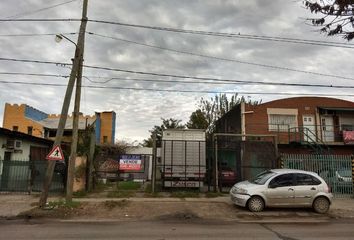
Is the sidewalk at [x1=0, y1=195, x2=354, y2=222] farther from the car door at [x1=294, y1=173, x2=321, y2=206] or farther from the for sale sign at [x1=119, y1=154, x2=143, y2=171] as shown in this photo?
the for sale sign at [x1=119, y1=154, x2=143, y2=171]

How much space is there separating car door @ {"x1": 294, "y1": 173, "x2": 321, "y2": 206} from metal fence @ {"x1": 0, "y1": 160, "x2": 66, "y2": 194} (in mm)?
11377

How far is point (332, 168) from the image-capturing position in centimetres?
2180

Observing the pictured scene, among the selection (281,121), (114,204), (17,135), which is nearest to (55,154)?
(114,204)

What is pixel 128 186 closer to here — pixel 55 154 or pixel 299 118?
pixel 55 154

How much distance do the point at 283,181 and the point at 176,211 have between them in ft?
14.0

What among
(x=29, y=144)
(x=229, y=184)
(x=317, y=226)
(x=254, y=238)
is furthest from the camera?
(x=29, y=144)

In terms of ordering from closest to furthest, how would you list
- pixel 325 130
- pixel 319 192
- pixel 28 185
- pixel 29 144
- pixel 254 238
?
pixel 254 238 < pixel 319 192 < pixel 28 185 < pixel 29 144 < pixel 325 130

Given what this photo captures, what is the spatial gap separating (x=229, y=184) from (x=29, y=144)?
1429 cm

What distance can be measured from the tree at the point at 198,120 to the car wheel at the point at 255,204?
124 ft

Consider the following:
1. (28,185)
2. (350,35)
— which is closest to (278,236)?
(350,35)

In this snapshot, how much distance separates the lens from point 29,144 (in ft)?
93.8

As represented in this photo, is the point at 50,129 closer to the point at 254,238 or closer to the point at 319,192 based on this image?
the point at 319,192

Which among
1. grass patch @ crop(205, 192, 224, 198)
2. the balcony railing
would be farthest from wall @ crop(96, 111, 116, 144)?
grass patch @ crop(205, 192, 224, 198)

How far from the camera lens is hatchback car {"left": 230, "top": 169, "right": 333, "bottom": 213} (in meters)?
16.0
